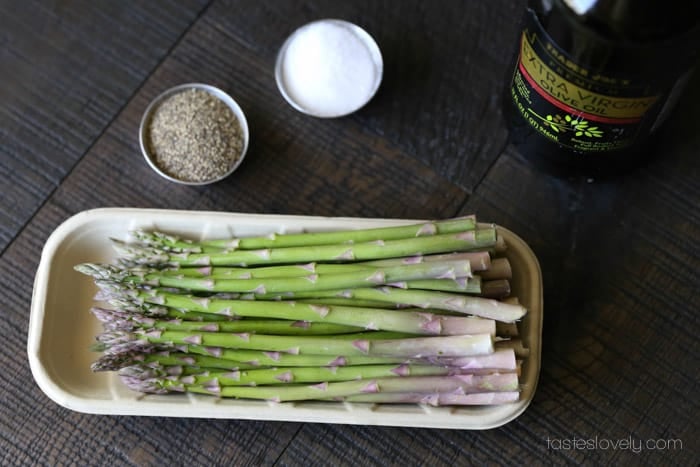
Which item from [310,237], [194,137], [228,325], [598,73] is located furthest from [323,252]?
[598,73]

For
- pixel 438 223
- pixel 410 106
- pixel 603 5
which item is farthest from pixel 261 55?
pixel 603 5

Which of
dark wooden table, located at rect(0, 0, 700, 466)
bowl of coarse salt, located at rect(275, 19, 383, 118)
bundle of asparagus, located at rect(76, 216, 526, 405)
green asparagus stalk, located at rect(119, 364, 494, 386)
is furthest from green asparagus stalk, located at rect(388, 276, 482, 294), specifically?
bowl of coarse salt, located at rect(275, 19, 383, 118)

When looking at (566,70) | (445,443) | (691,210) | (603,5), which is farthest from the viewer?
(691,210)

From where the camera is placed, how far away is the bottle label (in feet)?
2.98

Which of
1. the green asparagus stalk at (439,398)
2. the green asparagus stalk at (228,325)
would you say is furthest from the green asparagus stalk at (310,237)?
the green asparagus stalk at (439,398)

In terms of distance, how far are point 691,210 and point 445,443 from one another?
56 cm

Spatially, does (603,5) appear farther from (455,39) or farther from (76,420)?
(76,420)

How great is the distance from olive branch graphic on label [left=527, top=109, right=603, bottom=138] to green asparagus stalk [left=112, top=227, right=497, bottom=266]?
0.60ft

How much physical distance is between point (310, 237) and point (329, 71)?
0.33 metres

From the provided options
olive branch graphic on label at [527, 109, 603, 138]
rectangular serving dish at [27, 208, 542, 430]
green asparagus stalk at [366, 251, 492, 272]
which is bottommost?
rectangular serving dish at [27, 208, 542, 430]

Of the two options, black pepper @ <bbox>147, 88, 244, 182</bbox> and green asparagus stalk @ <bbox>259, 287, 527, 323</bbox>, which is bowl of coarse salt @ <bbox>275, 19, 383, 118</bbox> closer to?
black pepper @ <bbox>147, 88, 244, 182</bbox>

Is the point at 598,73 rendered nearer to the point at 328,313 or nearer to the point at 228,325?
the point at 328,313

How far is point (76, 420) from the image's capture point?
1090mm

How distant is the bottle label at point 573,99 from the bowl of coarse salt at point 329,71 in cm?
27
